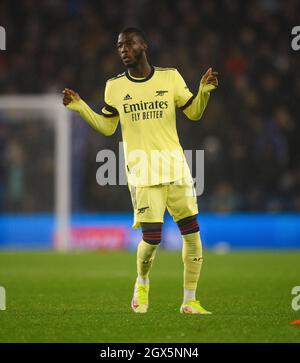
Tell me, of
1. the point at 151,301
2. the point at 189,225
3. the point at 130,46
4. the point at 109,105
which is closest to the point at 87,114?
the point at 109,105

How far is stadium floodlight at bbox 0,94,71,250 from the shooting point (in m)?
17.8

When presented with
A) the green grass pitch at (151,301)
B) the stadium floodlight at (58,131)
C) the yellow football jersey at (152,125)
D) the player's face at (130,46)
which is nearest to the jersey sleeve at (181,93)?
the yellow football jersey at (152,125)

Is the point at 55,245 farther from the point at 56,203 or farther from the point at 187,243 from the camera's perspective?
the point at 187,243

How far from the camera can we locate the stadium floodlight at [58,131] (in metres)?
17.8

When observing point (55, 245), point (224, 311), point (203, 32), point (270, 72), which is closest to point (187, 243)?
point (224, 311)

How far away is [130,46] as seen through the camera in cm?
739

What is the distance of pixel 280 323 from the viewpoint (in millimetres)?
6734

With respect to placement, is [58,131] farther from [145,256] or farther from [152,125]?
[145,256]

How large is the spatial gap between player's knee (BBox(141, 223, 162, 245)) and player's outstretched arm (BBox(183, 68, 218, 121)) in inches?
38.2

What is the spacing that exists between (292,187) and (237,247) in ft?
5.31

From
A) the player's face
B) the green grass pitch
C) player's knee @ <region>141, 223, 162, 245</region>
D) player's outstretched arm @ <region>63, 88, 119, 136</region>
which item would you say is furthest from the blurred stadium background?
the player's face

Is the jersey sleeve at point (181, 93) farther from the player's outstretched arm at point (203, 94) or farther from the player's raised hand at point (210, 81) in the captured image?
the player's raised hand at point (210, 81)

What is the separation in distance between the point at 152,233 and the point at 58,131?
1137 centimetres

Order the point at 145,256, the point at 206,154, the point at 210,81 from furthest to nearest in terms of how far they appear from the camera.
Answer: the point at 206,154 < the point at 145,256 < the point at 210,81
